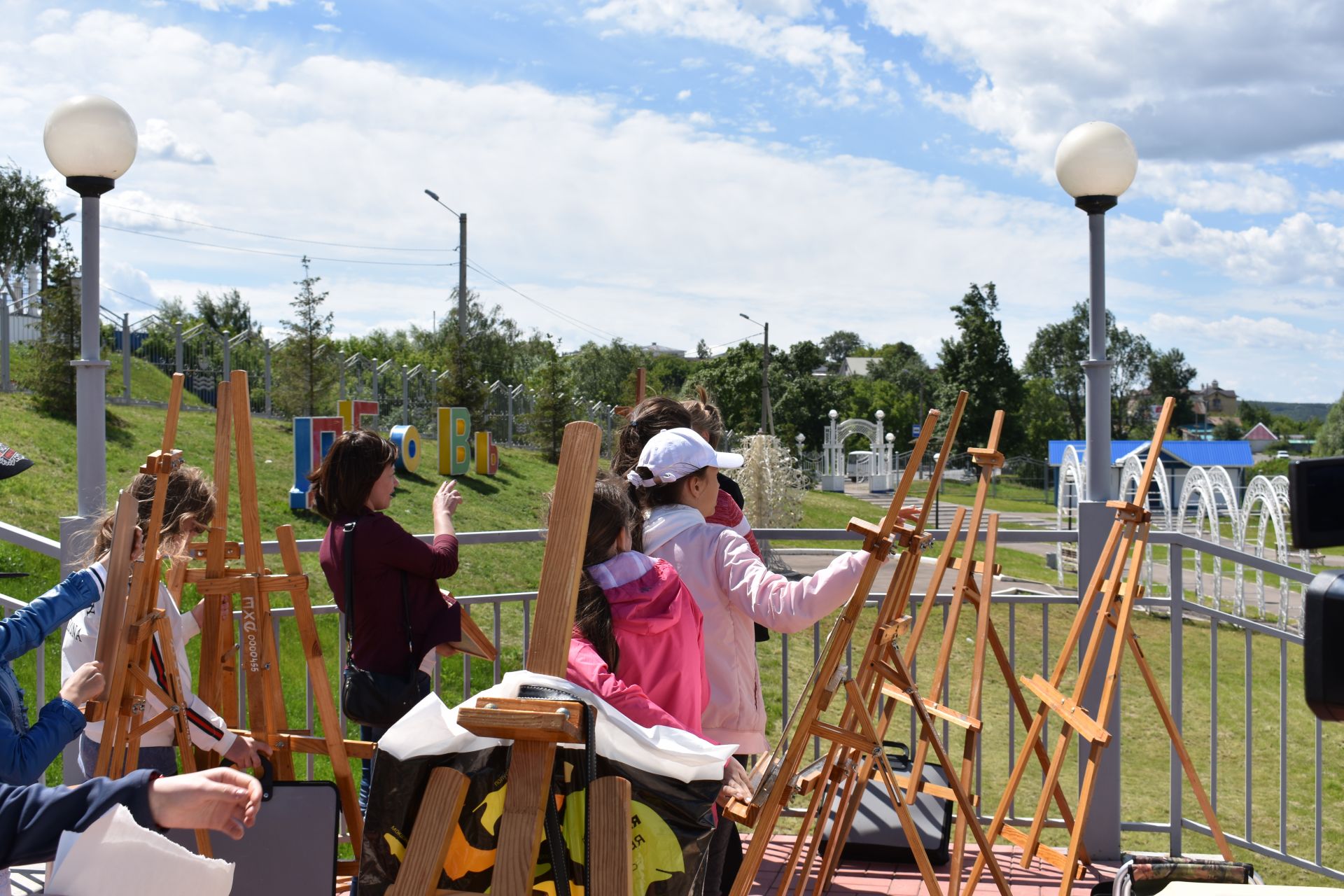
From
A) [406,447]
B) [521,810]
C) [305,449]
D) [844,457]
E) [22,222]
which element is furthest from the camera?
[844,457]

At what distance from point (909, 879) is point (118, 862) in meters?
3.26

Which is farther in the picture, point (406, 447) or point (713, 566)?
point (406, 447)

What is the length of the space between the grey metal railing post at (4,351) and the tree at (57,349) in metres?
1.30

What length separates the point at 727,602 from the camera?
3.14m

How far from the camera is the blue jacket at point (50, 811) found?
161 centimetres

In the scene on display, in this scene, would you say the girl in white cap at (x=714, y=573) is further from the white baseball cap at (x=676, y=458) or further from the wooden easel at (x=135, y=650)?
the wooden easel at (x=135, y=650)

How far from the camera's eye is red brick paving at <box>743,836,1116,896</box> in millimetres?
4066

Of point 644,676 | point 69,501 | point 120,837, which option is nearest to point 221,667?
point 644,676

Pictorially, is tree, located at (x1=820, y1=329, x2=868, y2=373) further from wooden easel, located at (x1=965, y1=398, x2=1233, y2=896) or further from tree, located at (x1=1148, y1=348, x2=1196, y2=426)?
wooden easel, located at (x1=965, y1=398, x2=1233, y2=896)

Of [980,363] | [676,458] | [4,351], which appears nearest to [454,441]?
[4,351]

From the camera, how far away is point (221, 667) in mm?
3498

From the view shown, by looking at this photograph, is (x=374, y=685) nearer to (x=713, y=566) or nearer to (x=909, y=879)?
(x=713, y=566)

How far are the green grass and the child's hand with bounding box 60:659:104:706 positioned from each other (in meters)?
1.30

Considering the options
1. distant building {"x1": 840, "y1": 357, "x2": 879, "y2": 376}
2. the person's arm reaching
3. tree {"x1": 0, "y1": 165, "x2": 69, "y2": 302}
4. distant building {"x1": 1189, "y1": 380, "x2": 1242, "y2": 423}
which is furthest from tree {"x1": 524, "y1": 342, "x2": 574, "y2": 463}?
distant building {"x1": 840, "y1": 357, "x2": 879, "y2": 376}
